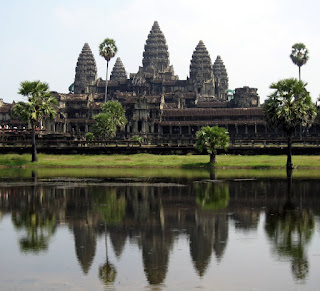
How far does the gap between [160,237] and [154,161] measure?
5311 centimetres

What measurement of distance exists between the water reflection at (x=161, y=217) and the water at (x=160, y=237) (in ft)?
0.16

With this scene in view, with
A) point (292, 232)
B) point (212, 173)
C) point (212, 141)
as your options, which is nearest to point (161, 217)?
point (292, 232)

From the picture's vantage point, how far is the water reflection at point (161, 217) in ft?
90.3

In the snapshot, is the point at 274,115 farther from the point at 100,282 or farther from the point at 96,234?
the point at 100,282

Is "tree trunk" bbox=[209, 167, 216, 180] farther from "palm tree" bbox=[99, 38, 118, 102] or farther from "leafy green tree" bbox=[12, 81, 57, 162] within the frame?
"palm tree" bbox=[99, 38, 118, 102]

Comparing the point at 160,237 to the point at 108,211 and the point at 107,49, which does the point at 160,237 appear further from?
the point at 107,49

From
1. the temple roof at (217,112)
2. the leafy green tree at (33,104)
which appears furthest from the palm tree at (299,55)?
the leafy green tree at (33,104)

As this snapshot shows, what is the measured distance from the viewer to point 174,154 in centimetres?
9144

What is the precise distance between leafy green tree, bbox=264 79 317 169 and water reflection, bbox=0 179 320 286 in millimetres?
23451

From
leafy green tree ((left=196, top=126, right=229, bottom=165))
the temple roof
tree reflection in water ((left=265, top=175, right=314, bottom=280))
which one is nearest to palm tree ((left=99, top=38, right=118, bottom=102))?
the temple roof

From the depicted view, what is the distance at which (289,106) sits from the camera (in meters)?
79.5

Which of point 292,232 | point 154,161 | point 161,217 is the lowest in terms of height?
point 292,232

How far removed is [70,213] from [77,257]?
11902 mm

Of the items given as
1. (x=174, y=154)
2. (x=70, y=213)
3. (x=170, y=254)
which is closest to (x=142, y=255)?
(x=170, y=254)
